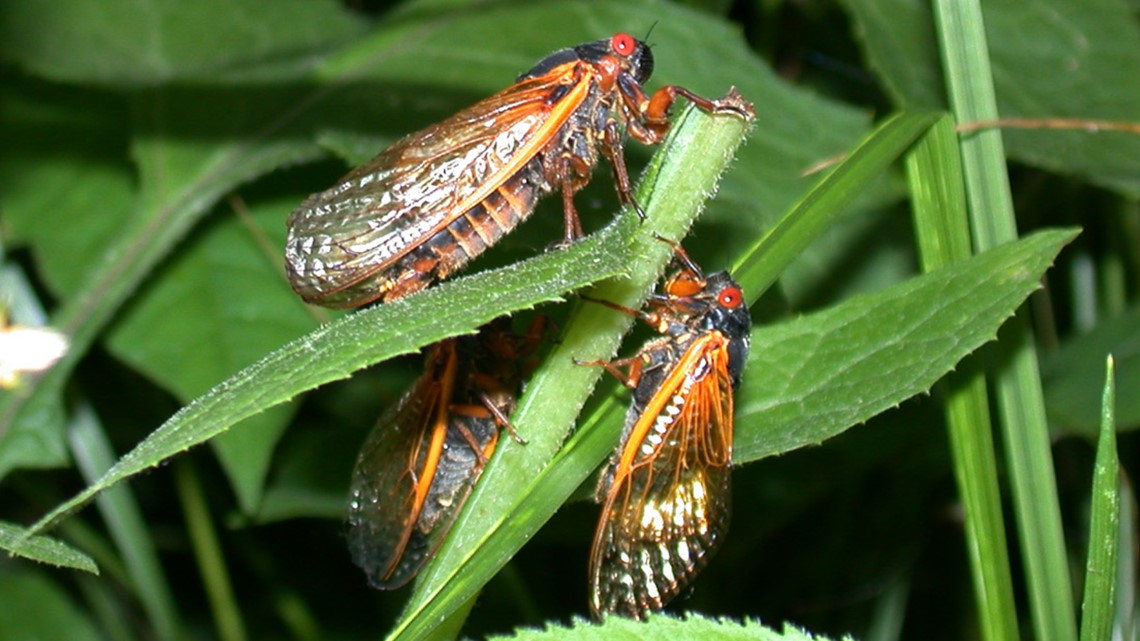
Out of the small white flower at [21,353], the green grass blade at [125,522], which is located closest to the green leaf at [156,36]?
the green grass blade at [125,522]

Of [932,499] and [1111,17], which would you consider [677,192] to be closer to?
[1111,17]

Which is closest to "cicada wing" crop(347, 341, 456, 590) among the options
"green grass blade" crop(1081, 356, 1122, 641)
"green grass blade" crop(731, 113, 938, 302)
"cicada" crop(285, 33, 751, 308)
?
"cicada" crop(285, 33, 751, 308)

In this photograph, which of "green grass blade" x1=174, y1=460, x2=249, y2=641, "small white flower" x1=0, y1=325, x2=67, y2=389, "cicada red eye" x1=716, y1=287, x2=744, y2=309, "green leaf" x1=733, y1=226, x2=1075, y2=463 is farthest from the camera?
"green grass blade" x1=174, y1=460, x2=249, y2=641

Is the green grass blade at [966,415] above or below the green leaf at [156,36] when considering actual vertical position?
below

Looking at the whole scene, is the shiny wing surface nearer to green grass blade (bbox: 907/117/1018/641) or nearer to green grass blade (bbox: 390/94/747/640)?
green grass blade (bbox: 390/94/747/640)

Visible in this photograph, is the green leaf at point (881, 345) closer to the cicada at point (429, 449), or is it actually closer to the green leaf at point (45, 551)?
the cicada at point (429, 449)

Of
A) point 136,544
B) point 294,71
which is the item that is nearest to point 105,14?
point 294,71
